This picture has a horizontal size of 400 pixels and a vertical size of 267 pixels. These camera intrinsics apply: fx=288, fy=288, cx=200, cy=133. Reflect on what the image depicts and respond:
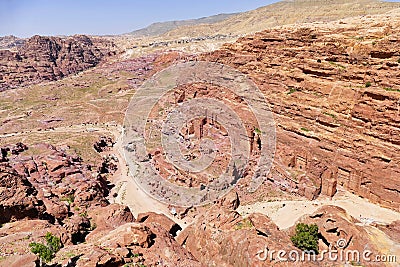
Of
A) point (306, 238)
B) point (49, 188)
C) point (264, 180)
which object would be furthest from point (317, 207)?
point (49, 188)

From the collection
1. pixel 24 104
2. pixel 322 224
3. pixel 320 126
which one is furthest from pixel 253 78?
pixel 24 104

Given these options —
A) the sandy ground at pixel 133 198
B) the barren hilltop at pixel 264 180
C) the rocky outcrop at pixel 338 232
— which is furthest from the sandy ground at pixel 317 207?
the sandy ground at pixel 133 198

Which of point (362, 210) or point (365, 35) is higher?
point (365, 35)

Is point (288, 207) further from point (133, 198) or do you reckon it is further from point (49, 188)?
point (49, 188)

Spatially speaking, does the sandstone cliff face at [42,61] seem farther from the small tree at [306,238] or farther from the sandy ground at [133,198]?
the small tree at [306,238]

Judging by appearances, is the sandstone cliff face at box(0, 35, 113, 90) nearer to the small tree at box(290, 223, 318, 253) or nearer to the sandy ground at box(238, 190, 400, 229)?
the sandy ground at box(238, 190, 400, 229)

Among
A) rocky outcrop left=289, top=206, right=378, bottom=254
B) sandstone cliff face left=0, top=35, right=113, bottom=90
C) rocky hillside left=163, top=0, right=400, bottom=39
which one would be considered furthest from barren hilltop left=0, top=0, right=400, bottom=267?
rocky hillside left=163, top=0, right=400, bottom=39

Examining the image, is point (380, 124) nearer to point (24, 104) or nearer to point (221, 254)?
point (221, 254)
